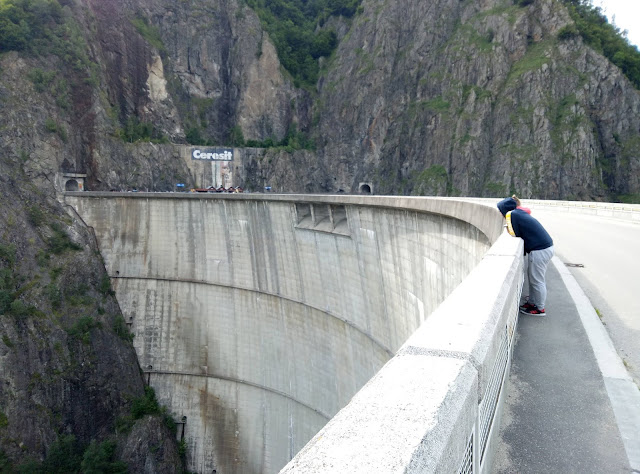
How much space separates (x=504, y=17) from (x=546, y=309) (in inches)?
1813

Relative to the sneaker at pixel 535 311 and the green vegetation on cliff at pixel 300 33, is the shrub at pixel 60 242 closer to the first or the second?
the sneaker at pixel 535 311

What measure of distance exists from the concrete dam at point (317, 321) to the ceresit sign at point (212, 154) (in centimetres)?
1471

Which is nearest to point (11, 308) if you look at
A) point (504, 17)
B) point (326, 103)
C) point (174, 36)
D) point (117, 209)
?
point (117, 209)

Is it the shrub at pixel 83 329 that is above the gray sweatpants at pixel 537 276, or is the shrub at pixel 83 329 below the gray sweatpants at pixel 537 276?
below

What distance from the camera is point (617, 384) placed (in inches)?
109

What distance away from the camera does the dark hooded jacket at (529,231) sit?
14.9 feet

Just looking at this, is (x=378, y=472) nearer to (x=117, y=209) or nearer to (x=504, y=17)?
(x=117, y=209)

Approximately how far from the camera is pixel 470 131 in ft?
135

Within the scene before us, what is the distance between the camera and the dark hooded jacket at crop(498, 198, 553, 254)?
14.9ft

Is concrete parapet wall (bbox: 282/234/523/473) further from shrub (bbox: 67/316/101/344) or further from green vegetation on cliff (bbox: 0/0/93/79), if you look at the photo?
green vegetation on cliff (bbox: 0/0/93/79)

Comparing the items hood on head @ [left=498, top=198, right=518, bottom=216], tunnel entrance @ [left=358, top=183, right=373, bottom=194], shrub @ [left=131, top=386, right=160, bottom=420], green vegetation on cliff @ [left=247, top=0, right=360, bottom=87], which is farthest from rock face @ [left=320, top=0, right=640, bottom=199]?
hood on head @ [left=498, top=198, right=518, bottom=216]

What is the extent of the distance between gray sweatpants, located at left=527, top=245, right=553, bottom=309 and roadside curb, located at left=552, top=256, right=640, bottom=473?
0.38 metres

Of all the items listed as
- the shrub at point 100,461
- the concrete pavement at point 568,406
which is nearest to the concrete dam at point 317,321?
the concrete pavement at point 568,406

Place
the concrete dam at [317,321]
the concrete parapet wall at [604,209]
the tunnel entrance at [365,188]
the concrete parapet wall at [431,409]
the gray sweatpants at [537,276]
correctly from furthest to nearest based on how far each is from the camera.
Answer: the tunnel entrance at [365,188] → the concrete parapet wall at [604,209] → the gray sweatpants at [537,276] → the concrete dam at [317,321] → the concrete parapet wall at [431,409]
